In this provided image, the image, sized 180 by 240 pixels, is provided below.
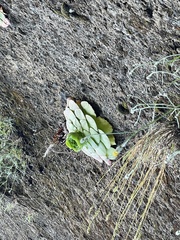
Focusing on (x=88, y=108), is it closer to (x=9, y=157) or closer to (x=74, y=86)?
(x=74, y=86)

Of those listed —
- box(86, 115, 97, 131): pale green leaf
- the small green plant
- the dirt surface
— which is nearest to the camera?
the dirt surface

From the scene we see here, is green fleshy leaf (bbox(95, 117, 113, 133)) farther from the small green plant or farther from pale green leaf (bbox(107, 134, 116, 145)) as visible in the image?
the small green plant

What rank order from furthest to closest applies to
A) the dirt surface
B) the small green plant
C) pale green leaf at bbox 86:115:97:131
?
the small green plant, pale green leaf at bbox 86:115:97:131, the dirt surface

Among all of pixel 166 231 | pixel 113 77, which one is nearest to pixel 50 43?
pixel 113 77

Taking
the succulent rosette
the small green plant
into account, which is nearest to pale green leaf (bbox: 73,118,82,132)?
the succulent rosette

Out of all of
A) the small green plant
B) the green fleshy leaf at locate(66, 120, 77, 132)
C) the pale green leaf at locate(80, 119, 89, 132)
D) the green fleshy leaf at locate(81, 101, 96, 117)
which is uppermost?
the green fleshy leaf at locate(81, 101, 96, 117)

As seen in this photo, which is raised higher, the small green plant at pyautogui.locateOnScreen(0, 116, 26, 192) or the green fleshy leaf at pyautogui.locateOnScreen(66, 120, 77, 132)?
the green fleshy leaf at pyautogui.locateOnScreen(66, 120, 77, 132)

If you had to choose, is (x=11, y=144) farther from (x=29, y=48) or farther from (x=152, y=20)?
(x=152, y=20)
